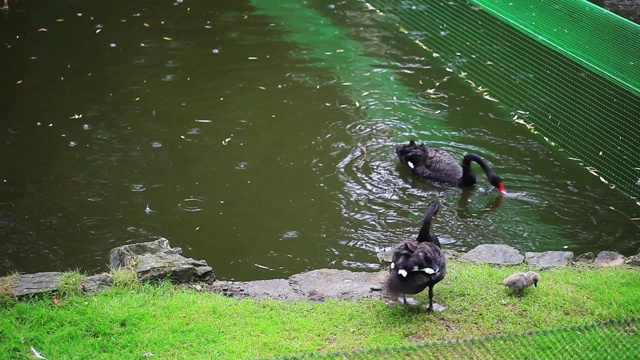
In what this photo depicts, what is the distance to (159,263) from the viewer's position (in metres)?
6.09

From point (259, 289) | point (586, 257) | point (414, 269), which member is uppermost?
point (414, 269)

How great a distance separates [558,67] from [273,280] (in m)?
6.04

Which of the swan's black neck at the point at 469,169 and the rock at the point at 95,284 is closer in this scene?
the rock at the point at 95,284

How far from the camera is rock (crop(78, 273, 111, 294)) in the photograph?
5.80 m

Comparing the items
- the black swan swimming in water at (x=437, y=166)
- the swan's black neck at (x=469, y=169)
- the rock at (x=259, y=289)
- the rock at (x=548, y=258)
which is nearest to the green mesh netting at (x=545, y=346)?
the rock at (x=259, y=289)

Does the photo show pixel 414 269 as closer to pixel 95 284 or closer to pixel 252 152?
pixel 95 284

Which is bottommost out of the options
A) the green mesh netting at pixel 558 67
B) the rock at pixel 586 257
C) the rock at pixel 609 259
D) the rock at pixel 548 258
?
the rock at pixel 586 257

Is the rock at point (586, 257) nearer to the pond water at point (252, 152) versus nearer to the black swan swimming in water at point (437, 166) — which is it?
the pond water at point (252, 152)

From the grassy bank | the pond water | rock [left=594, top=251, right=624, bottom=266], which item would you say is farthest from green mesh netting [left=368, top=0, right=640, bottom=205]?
the grassy bank

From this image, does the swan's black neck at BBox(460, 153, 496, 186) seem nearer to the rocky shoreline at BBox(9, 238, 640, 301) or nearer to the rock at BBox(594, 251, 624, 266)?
the rocky shoreline at BBox(9, 238, 640, 301)

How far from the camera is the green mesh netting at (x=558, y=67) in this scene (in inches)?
331

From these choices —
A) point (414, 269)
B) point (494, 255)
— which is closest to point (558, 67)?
point (494, 255)

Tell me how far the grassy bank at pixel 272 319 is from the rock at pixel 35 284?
3.6 inches

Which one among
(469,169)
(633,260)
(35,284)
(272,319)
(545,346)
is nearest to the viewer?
(545,346)
